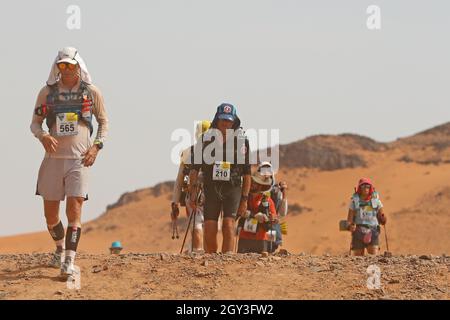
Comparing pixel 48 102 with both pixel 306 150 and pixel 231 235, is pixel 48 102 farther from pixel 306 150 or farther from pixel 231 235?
pixel 306 150

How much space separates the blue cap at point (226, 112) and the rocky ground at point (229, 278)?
71.8 inches

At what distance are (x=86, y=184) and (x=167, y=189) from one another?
149ft

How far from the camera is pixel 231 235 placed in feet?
41.8

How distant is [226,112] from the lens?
497 inches

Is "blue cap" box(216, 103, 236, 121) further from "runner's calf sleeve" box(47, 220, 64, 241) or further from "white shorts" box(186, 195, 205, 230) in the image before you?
"runner's calf sleeve" box(47, 220, 64, 241)

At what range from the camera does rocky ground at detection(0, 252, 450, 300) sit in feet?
32.5

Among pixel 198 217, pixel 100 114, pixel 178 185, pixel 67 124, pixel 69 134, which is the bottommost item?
pixel 198 217

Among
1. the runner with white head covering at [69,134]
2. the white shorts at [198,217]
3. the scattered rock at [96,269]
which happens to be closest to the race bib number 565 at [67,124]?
the runner with white head covering at [69,134]

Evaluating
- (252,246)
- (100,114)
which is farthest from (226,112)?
(252,246)

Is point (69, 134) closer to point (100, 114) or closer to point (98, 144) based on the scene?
point (98, 144)

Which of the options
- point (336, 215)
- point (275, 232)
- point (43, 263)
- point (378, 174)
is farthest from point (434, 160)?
point (43, 263)

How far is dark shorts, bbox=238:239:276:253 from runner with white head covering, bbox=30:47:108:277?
4.55 metres

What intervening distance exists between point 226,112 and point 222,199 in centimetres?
109

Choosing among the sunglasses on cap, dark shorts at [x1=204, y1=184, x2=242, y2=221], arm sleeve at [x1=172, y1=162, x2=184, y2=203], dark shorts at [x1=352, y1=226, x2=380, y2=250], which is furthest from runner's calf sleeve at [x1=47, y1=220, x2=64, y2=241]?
dark shorts at [x1=352, y1=226, x2=380, y2=250]
